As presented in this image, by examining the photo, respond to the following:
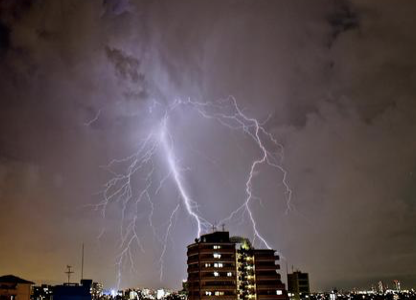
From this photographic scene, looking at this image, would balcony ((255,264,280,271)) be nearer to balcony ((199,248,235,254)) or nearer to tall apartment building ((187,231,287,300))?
tall apartment building ((187,231,287,300))

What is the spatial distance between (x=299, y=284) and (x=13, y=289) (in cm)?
7508

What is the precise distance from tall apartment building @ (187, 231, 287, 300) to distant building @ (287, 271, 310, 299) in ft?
161

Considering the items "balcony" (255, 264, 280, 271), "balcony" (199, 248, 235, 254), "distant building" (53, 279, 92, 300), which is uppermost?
"balcony" (199, 248, 235, 254)

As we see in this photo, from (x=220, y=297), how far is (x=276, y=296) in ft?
28.2

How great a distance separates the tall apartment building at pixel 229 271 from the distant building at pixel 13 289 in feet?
76.5

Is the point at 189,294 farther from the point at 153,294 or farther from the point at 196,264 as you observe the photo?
the point at 153,294

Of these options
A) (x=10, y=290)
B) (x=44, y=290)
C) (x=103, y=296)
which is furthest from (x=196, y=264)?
(x=103, y=296)

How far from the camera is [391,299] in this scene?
591ft

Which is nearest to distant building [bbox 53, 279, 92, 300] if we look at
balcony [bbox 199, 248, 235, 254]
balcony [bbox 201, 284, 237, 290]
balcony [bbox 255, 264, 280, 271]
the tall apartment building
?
the tall apartment building

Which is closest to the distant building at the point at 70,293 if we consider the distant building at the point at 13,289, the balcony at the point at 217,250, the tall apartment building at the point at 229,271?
the distant building at the point at 13,289

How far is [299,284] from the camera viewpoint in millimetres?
116312

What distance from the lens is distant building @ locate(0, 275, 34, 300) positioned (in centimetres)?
6091

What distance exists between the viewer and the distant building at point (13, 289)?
60906 mm

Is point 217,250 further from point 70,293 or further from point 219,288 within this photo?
point 70,293
